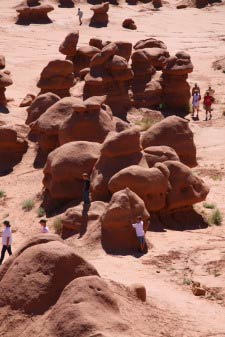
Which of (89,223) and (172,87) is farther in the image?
(172,87)

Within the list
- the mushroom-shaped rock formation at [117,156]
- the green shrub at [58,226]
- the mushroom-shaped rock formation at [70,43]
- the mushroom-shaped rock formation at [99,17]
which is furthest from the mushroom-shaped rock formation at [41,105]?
the mushroom-shaped rock formation at [99,17]

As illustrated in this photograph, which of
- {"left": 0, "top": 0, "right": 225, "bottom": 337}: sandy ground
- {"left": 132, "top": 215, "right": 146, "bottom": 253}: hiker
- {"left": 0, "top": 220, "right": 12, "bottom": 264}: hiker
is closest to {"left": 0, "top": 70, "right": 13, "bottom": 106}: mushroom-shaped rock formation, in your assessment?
{"left": 0, "top": 0, "right": 225, "bottom": 337}: sandy ground

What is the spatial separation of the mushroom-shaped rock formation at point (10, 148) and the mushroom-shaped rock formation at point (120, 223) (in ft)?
29.5

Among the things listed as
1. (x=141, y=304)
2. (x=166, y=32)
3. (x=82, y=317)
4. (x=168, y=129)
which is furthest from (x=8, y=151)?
(x=166, y=32)

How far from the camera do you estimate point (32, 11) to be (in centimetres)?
4675

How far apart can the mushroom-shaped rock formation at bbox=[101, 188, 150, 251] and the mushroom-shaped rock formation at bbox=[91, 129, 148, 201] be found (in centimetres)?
254

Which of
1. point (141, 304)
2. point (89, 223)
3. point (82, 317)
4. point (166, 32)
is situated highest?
point (82, 317)

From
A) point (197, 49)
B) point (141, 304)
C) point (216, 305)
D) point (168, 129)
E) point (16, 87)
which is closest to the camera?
point (141, 304)

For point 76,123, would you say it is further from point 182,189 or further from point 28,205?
point 182,189

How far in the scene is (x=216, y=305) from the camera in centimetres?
1369

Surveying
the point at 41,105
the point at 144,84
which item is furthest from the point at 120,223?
the point at 144,84

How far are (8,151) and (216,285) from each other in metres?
12.7

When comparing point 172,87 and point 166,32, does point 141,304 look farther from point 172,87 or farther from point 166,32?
point 166,32

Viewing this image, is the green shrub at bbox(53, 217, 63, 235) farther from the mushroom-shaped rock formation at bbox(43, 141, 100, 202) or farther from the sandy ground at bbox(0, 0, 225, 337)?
the mushroom-shaped rock formation at bbox(43, 141, 100, 202)
